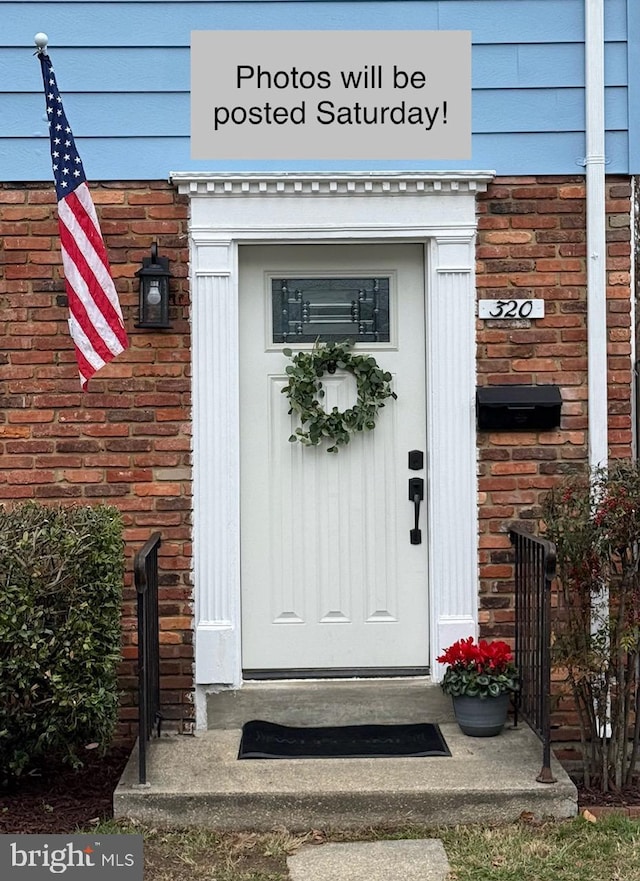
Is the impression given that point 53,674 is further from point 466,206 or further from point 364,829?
point 466,206

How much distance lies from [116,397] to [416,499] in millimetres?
1530

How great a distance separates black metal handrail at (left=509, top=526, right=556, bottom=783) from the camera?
435 cm

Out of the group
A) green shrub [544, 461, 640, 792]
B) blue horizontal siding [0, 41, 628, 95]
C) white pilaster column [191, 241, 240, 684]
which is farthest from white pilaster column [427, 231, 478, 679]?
white pilaster column [191, 241, 240, 684]

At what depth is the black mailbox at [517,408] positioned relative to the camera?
201 inches

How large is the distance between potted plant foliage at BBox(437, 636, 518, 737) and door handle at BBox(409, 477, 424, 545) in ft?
2.02

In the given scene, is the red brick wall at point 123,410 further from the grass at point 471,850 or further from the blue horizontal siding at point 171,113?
the grass at point 471,850

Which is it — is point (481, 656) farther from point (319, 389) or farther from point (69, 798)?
point (69, 798)

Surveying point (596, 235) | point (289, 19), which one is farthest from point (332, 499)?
point (289, 19)

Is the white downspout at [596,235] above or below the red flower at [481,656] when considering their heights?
above

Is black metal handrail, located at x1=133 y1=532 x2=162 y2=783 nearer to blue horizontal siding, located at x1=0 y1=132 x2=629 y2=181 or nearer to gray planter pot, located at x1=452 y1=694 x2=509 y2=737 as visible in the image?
Answer: gray planter pot, located at x1=452 y1=694 x2=509 y2=737

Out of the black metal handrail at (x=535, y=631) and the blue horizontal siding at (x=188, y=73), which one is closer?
the black metal handrail at (x=535, y=631)

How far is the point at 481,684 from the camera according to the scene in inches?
189

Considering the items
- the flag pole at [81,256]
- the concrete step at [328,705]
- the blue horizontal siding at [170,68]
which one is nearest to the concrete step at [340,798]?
the concrete step at [328,705]

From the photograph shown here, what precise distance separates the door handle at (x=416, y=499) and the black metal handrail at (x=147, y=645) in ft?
4.07
